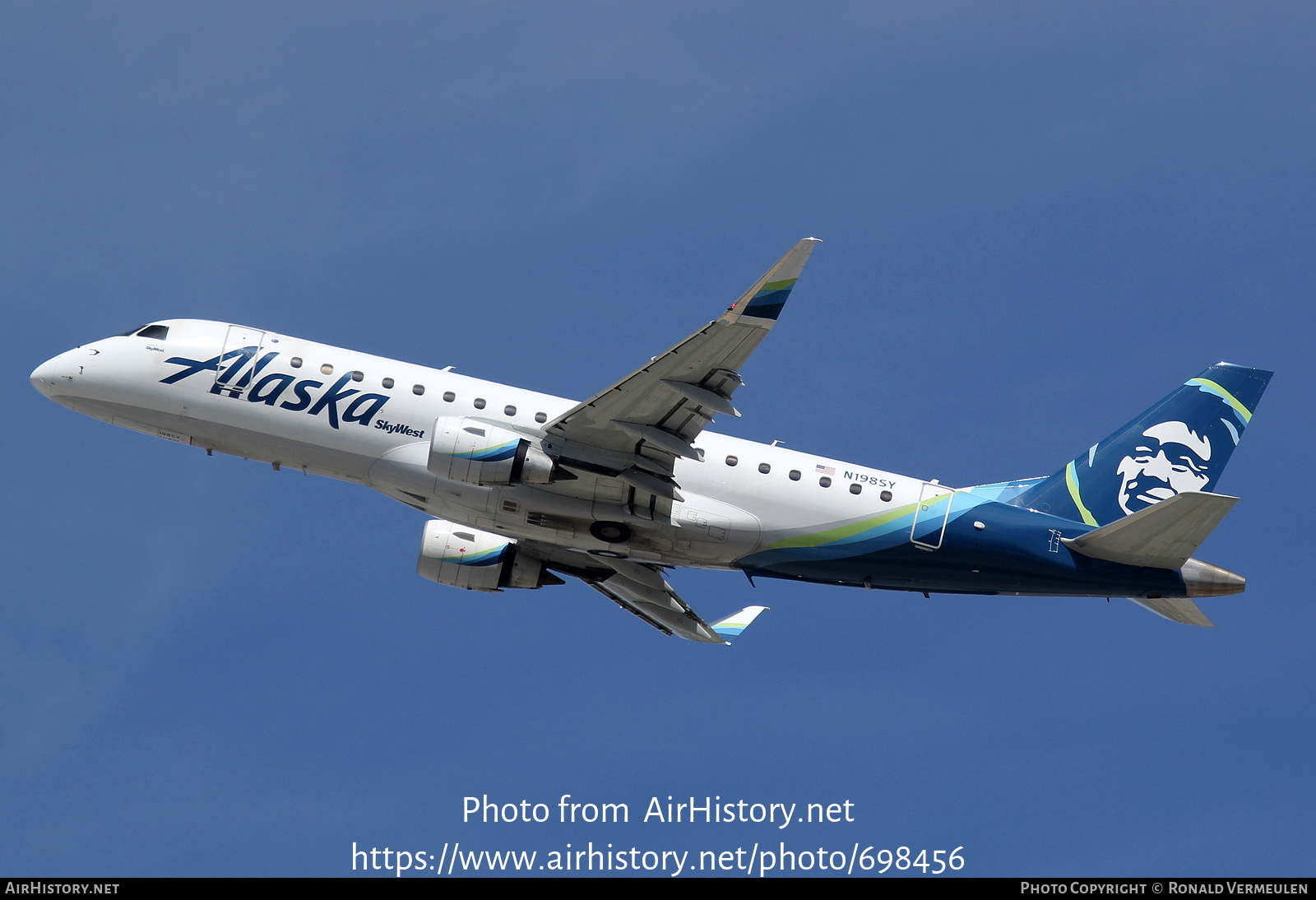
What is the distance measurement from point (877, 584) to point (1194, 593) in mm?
8641

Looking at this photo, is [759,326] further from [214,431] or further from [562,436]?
[214,431]

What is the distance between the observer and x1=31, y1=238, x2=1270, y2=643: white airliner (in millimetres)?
34250

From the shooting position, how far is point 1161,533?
34.2 meters

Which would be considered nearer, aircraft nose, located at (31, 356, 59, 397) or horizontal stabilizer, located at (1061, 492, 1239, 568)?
horizontal stabilizer, located at (1061, 492, 1239, 568)

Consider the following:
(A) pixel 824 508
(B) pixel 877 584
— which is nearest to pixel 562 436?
(A) pixel 824 508

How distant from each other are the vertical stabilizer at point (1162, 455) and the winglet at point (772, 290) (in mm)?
11694

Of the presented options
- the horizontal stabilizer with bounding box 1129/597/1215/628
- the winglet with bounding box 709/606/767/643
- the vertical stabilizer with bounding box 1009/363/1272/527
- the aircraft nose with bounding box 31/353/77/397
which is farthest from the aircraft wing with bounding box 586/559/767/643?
the aircraft nose with bounding box 31/353/77/397

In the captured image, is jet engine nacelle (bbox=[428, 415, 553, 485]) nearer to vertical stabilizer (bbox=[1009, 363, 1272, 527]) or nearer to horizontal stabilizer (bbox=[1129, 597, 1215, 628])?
vertical stabilizer (bbox=[1009, 363, 1272, 527])

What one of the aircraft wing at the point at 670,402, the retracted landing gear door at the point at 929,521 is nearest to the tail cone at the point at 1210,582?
the retracted landing gear door at the point at 929,521

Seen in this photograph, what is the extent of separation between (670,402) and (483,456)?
5184 millimetres

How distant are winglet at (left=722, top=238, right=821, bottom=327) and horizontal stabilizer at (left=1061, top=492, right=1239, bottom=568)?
12.1m
